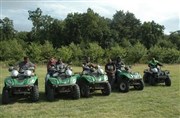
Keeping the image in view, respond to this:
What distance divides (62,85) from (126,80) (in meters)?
3.63

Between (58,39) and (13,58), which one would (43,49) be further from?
(58,39)

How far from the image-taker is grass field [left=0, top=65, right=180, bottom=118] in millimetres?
10320

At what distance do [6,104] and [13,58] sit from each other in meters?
39.1

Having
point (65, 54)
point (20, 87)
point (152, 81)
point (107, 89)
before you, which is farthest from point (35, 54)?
point (20, 87)

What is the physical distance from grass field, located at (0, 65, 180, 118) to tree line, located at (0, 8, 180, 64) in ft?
120

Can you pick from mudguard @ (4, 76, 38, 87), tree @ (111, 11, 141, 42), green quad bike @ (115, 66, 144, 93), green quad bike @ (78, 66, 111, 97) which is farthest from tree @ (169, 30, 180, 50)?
mudguard @ (4, 76, 38, 87)

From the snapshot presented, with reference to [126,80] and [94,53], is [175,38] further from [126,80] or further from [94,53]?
[126,80]

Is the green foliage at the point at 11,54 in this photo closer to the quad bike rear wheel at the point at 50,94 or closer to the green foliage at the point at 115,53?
the green foliage at the point at 115,53

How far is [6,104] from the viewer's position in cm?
1243

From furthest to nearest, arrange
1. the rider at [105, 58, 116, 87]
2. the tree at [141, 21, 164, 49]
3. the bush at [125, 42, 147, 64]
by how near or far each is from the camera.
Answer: the tree at [141, 21, 164, 49]
the bush at [125, 42, 147, 64]
the rider at [105, 58, 116, 87]

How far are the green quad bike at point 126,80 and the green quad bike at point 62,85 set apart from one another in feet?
8.92

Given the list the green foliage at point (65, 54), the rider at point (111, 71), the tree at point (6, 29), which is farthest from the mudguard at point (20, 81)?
the tree at point (6, 29)

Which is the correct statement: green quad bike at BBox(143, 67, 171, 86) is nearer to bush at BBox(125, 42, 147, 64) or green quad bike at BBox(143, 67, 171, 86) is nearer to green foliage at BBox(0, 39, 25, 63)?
bush at BBox(125, 42, 147, 64)

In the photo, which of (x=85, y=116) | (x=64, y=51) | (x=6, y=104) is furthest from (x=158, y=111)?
(x=64, y=51)
